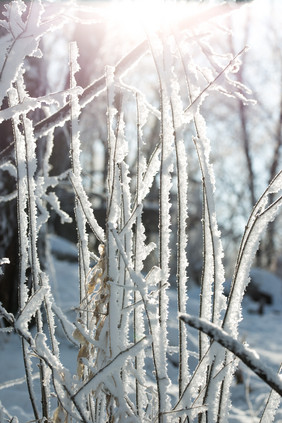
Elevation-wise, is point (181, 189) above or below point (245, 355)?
above

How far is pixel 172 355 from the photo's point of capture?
2717 millimetres

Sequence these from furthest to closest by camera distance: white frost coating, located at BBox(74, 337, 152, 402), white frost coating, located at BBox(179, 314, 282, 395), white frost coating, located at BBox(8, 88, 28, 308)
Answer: white frost coating, located at BBox(8, 88, 28, 308), white frost coating, located at BBox(74, 337, 152, 402), white frost coating, located at BBox(179, 314, 282, 395)

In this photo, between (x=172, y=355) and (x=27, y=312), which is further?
(x=172, y=355)

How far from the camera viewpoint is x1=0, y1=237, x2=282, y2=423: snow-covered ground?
2.32 m

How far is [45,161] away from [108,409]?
2.63 ft

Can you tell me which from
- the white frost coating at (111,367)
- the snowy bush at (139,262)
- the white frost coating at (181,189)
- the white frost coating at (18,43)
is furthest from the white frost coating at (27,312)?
the white frost coating at (18,43)

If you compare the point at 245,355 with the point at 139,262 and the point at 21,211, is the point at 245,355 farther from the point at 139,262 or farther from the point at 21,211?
the point at 21,211

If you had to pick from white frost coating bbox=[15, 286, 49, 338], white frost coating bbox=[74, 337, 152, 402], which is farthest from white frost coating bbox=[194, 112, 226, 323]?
white frost coating bbox=[15, 286, 49, 338]

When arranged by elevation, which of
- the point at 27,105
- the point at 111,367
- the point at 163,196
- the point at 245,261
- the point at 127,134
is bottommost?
the point at 111,367

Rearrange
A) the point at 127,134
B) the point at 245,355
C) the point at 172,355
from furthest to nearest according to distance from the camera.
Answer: the point at 127,134, the point at 172,355, the point at 245,355

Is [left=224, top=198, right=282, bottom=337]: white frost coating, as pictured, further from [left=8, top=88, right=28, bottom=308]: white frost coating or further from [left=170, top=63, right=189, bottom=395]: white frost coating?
[left=8, top=88, right=28, bottom=308]: white frost coating

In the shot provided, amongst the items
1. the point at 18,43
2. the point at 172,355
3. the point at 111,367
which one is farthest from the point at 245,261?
the point at 172,355

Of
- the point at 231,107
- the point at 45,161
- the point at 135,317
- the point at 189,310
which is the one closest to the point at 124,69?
the point at 45,161

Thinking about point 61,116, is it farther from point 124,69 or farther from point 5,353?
point 5,353
